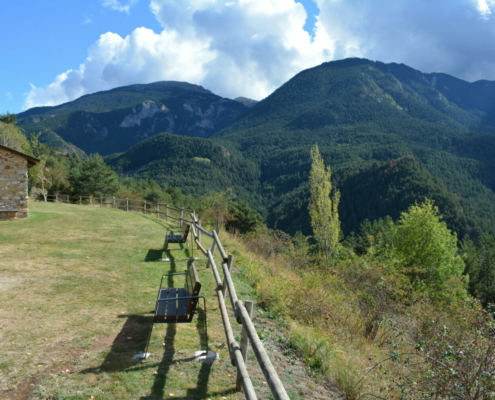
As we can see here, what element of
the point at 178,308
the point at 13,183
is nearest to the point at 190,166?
the point at 13,183

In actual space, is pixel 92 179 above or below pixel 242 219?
above

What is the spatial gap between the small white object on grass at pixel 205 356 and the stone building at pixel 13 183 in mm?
14965

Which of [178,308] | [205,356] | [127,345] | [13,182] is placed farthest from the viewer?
[13,182]

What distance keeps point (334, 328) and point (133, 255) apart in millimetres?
6122

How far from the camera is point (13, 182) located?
52.9 feet

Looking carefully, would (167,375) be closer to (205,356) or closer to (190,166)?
(205,356)

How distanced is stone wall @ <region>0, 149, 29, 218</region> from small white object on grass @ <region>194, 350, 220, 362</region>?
15186 millimetres

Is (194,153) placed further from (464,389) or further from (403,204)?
(464,389)

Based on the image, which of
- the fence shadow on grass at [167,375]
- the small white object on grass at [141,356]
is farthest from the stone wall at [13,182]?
the small white object on grass at [141,356]

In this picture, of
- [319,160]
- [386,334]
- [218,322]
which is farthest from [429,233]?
[218,322]

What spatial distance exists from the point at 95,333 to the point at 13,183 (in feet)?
46.7

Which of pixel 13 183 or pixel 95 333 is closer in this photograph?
pixel 95 333

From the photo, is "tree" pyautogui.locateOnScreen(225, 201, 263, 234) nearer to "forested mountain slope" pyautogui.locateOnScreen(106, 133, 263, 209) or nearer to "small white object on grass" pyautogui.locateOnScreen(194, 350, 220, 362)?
"small white object on grass" pyautogui.locateOnScreen(194, 350, 220, 362)

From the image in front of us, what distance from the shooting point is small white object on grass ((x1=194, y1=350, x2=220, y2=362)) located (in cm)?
453
